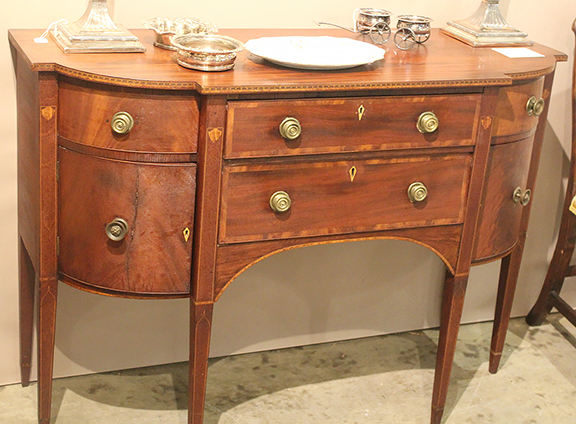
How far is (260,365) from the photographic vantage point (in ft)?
8.68

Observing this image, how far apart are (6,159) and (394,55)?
1.13 meters

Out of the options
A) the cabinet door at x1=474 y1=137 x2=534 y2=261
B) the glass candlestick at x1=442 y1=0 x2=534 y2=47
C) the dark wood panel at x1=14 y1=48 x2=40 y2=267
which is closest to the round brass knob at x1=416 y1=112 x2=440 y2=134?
the cabinet door at x1=474 y1=137 x2=534 y2=261

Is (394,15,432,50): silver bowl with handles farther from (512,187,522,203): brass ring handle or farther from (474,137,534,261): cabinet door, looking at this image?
(512,187,522,203): brass ring handle

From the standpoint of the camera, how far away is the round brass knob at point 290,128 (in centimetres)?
179

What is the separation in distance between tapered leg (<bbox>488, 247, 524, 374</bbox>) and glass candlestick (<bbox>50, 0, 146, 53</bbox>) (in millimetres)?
1411

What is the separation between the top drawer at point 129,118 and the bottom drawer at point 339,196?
Answer: 5.6 inches

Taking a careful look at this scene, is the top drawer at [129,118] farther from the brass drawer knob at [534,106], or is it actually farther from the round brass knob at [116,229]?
the brass drawer knob at [534,106]

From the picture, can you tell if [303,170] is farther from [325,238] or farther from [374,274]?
[374,274]

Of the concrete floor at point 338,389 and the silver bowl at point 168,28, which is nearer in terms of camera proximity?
the silver bowl at point 168,28

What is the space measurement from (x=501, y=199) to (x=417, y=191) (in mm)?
342

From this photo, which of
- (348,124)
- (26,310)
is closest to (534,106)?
(348,124)

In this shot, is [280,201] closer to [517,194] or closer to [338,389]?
[517,194]

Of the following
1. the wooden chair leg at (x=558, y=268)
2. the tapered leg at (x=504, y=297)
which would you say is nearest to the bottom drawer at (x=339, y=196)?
the tapered leg at (x=504, y=297)

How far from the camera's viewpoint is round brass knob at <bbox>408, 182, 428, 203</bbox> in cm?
199
